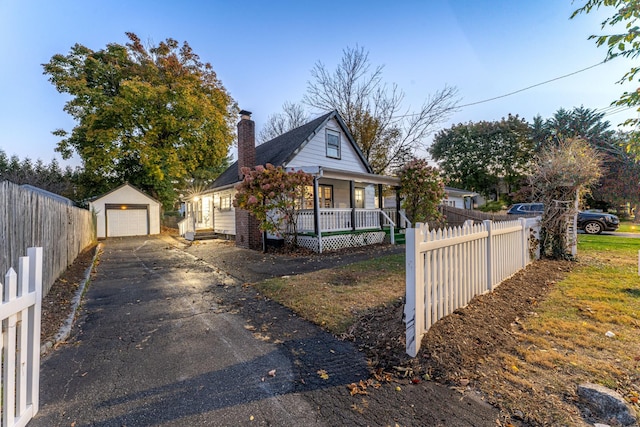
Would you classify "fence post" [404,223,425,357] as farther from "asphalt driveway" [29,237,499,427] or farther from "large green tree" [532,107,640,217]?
"large green tree" [532,107,640,217]

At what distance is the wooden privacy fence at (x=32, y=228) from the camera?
4.11 metres

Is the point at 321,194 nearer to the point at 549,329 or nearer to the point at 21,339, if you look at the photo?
the point at 549,329

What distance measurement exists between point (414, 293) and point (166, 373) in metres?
2.60

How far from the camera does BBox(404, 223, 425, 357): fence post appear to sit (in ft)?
9.45

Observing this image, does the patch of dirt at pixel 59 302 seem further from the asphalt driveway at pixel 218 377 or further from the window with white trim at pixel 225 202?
the window with white trim at pixel 225 202

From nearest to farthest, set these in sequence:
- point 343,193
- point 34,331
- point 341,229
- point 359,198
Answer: point 34,331 → point 341,229 → point 343,193 → point 359,198

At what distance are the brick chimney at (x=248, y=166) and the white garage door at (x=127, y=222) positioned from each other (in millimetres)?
13777

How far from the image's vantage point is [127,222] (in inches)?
843

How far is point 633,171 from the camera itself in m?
24.4

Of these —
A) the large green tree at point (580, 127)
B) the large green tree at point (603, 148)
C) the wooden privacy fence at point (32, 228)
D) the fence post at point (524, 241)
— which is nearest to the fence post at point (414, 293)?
the fence post at point (524, 241)

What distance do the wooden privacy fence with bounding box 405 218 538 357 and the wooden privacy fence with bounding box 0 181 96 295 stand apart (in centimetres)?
541

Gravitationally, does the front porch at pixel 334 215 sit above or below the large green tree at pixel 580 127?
below

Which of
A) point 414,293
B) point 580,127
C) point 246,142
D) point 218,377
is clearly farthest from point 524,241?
point 580,127

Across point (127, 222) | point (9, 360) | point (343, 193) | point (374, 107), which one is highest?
point (374, 107)
